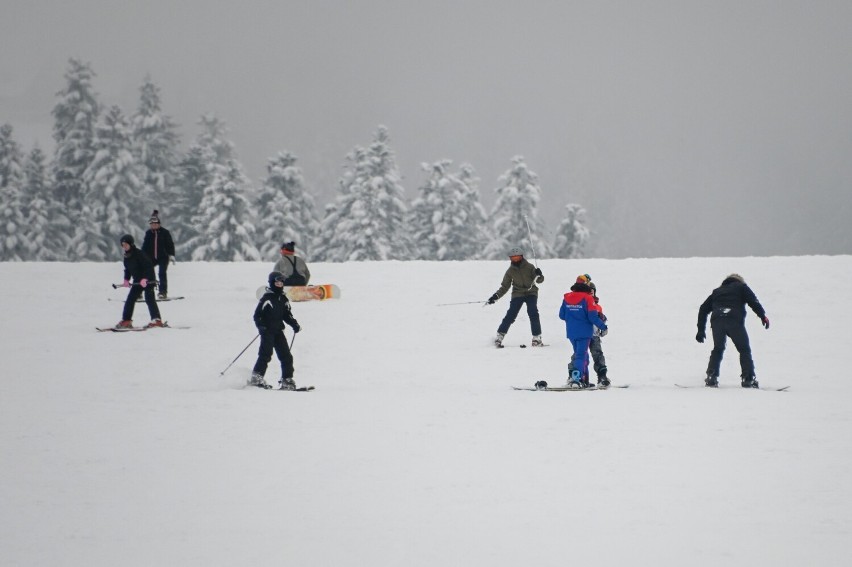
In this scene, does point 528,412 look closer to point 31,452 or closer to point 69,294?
point 31,452

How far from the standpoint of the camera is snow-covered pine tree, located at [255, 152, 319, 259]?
47.2 meters

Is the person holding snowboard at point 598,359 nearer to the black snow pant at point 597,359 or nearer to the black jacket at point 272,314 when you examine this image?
the black snow pant at point 597,359

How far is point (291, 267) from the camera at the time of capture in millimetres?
17922

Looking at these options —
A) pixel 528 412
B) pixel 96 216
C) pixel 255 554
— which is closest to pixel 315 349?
pixel 528 412

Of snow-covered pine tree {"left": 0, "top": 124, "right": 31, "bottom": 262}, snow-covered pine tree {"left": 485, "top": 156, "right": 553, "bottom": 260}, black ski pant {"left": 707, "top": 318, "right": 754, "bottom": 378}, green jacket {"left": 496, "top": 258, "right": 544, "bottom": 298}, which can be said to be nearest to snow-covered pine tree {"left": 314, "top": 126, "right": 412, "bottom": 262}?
snow-covered pine tree {"left": 485, "top": 156, "right": 553, "bottom": 260}

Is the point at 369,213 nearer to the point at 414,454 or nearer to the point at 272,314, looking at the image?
the point at 272,314

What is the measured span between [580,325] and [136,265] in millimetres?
8530

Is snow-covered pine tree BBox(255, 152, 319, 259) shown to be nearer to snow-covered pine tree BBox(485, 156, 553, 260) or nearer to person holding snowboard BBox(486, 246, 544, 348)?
snow-covered pine tree BBox(485, 156, 553, 260)

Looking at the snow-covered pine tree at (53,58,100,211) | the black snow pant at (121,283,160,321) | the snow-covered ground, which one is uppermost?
the snow-covered pine tree at (53,58,100,211)

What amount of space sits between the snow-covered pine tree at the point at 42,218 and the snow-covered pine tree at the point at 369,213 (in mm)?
15221

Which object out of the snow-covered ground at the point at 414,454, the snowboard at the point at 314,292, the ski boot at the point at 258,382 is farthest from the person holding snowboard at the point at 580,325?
the snowboard at the point at 314,292

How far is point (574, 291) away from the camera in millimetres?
11875

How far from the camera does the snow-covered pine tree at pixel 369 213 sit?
150 ft

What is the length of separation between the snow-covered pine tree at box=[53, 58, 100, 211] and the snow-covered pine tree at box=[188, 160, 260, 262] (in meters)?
9.46
